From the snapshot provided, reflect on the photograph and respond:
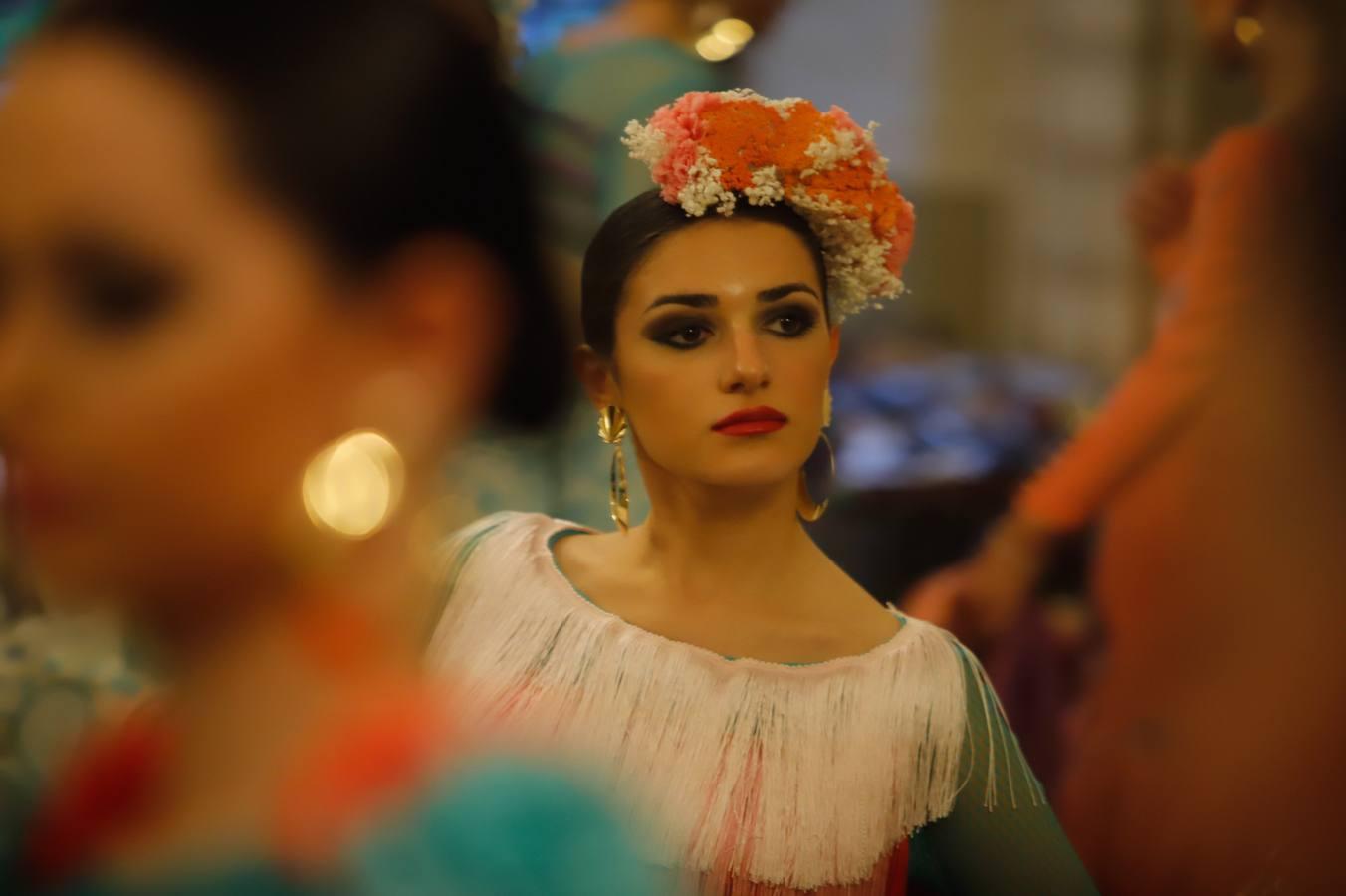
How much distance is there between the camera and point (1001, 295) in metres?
2.45

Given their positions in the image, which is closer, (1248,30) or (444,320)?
(444,320)

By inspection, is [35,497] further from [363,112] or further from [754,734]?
[754,734]

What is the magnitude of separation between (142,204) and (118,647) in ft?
1.30

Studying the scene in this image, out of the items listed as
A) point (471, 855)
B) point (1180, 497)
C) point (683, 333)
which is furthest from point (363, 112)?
point (1180, 497)

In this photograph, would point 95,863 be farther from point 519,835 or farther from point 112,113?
point 112,113

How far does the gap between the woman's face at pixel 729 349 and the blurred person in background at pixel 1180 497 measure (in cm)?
54

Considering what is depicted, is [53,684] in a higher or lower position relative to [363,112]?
lower

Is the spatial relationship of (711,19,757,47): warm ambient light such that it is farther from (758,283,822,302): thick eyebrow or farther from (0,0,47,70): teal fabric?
(0,0,47,70): teal fabric

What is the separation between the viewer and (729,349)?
3.50ft

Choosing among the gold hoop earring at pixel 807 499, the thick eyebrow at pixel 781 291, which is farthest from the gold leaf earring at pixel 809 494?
the thick eyebrow at pixel 781 291

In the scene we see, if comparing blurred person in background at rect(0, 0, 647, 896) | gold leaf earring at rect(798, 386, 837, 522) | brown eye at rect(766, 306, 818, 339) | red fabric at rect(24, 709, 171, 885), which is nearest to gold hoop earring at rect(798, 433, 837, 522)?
gold leaf earring at rect(798, 386, 837, 522)

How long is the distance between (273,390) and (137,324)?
0.23 feet

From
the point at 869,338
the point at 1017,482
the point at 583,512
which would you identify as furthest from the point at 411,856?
the point at 1017,482

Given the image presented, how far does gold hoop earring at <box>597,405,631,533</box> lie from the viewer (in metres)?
1.15
